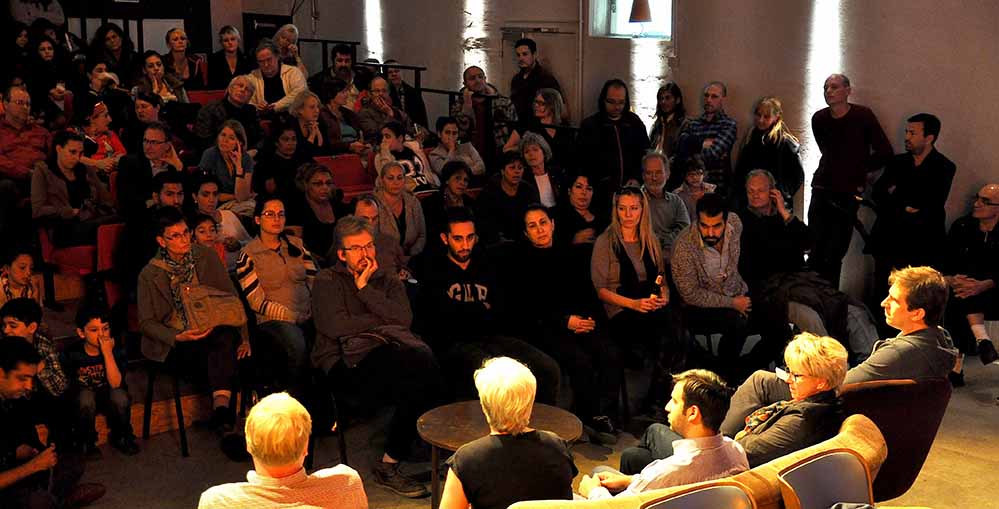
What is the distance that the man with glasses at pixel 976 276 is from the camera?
6555 millimetres

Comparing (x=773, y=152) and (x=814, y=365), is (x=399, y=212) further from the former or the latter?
(x=814, y=365)

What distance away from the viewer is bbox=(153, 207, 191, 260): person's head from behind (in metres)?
5.23

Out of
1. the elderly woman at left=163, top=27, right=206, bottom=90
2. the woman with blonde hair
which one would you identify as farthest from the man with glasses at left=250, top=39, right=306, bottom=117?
the woman with blonde hair

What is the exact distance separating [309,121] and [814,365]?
470 centimetres

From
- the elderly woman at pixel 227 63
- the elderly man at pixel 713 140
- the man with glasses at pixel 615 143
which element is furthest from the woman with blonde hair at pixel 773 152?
the elderly woman at pixel 227 63

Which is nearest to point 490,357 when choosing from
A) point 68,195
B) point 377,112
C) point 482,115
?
point 68,195

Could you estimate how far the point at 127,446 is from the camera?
5172 millimetres

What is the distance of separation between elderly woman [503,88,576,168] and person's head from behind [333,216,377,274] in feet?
10.7

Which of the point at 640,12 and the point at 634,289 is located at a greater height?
the point at 640,12

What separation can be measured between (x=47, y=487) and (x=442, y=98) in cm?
741

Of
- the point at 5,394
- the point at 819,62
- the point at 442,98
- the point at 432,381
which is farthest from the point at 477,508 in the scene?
the point at 442,98

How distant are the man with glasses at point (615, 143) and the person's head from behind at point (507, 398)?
4.40m

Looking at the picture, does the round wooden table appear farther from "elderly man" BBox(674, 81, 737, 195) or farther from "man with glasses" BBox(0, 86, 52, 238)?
"elderly man" BBox(674, 81, 737, 195)

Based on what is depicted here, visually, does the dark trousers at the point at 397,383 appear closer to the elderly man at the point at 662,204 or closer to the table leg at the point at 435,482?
the table leg at the point at 435,482
